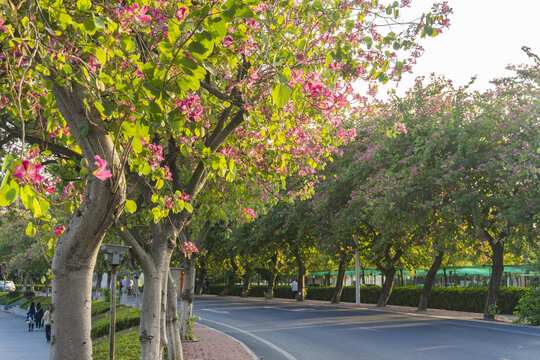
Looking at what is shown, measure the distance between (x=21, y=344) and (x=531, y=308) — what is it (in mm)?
19278

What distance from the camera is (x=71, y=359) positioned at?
4.23 m

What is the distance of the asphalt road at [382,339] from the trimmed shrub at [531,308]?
1.64 meters

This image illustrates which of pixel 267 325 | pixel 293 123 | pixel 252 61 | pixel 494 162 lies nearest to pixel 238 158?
pixel 293 123

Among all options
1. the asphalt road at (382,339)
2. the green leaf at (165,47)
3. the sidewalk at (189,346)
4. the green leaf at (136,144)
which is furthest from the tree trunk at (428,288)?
the green leaf at (165,47)

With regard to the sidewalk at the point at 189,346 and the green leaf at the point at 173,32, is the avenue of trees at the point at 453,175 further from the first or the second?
the green leaf at the point at 173,32

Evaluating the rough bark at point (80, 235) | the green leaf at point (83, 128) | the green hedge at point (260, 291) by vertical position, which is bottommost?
the green hedge at point (260, 291)

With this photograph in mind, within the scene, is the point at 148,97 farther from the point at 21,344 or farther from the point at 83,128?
the point at 21,344

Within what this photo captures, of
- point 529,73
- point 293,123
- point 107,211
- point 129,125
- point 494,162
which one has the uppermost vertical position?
point 529,73

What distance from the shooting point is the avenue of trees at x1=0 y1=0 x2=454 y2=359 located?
3551 mm

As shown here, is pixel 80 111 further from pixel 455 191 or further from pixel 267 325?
pixel 455 191

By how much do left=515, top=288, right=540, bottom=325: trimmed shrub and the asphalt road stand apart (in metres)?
1.64

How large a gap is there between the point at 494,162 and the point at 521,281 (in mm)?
27058

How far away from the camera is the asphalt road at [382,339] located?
1162 cm

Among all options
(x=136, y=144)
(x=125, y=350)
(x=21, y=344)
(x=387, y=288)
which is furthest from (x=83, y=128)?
(x=387, y=288)
